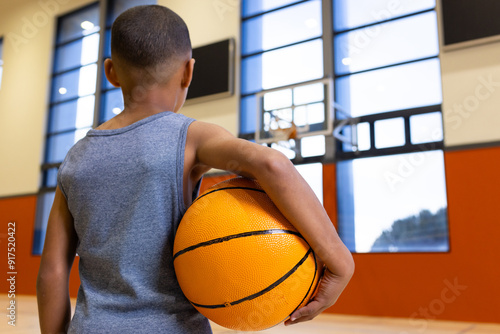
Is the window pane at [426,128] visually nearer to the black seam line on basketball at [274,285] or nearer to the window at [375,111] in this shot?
the window at [375,111]

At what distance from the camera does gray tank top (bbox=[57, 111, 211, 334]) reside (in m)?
0.65

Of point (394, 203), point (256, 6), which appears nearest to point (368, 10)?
point (256, 6)

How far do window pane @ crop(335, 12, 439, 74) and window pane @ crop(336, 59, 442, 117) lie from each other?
10cm

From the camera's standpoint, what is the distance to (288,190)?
1.99 ft

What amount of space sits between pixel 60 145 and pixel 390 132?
5.19 meters

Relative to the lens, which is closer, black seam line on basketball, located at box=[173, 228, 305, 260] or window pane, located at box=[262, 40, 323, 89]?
black seam line on basketball, located at box=[173, 228, 305, 260]

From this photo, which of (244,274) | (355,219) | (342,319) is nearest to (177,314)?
(244,274)

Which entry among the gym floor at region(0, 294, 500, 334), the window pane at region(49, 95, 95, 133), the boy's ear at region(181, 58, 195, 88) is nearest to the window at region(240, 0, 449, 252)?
the gym floor at region(0, 294, 500, 334)

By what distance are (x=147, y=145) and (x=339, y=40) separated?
15.7ft

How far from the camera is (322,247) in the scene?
25.0 inches

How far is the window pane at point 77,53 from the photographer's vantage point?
7309 mm

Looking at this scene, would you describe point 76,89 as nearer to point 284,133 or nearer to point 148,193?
point 284,133

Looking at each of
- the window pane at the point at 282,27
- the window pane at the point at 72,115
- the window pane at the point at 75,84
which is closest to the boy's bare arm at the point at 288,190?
the window pane at the point at 282,27

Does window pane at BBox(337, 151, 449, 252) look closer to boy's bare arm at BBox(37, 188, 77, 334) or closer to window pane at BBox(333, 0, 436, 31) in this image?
window pane at BBox(333, 0, 436, 31)
